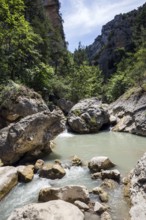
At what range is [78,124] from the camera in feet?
89.0

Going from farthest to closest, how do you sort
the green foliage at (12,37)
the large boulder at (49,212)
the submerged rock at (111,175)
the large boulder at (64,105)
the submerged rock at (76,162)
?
the large boulder at (64,105)
the green foliage at (12,37)
the submerged rock at (76,162)
the submerged rock at (111,175)
the large boulder at (49,212)

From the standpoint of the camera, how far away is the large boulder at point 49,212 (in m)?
7.90

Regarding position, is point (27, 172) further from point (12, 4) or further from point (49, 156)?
point (12, 4)

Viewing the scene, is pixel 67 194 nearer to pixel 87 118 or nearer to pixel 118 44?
pixel 87 118

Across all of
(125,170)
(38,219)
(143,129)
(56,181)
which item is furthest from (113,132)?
(38,219)

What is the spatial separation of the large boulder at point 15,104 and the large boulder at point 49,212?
43.9ft

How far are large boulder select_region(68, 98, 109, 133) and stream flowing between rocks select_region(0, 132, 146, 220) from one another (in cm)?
116

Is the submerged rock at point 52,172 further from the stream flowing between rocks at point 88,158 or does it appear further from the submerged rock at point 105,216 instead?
the submerged rock at point 105,216

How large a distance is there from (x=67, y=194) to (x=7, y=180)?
3435mm

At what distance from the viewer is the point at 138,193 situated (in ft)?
32.9

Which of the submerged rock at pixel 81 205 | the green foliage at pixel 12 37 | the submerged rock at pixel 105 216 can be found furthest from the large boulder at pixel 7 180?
the green foliage at pixel 12 37

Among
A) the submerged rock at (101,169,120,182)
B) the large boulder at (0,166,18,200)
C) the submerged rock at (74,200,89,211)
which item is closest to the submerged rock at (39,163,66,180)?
the large boulder at (0,166,18,200)

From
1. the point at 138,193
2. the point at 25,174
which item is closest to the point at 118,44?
the point at 25,174

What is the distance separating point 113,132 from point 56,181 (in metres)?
14.5
